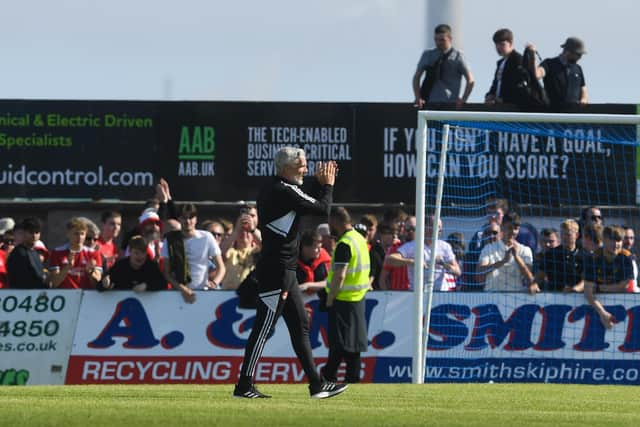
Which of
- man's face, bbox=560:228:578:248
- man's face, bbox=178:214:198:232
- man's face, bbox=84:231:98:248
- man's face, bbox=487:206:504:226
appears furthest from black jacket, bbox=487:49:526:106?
man's face, bbox=84:231:98:248

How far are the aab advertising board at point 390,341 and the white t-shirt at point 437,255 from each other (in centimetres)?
35

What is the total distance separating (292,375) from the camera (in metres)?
16.9

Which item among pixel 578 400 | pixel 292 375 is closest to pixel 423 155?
pixel 292 375

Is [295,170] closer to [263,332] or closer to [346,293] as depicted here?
[263,332]

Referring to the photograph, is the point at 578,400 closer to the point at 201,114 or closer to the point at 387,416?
the point at 387,416

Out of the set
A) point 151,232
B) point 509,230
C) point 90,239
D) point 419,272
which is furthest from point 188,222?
point 509,230

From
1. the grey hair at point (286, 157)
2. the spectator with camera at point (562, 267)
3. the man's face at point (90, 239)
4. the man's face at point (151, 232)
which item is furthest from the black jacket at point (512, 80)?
the grey hair at point (286, 157)

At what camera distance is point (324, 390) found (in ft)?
37.8

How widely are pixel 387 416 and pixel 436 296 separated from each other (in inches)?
277

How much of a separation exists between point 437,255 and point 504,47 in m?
3.35

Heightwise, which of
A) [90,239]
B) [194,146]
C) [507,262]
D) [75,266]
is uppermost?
[194,146]

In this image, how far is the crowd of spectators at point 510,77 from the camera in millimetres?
19047

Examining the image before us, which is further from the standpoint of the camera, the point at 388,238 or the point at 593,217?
the point at 593,217

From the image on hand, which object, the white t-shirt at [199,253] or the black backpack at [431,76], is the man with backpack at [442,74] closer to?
the black backpack at [431,76]
